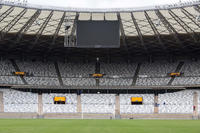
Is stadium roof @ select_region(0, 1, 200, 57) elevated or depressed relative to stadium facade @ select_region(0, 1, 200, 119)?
elevated

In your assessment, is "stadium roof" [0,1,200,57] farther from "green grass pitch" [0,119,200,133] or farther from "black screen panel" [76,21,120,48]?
"green grass pitch" [0,119,200,133]

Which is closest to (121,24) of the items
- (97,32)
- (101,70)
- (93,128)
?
(97,32)

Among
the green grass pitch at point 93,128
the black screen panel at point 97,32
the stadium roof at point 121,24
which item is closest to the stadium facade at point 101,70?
the stadium roof at point 121,24

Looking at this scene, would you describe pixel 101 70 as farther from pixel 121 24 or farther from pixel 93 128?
pixel 93 128

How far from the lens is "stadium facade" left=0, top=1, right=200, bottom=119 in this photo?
44.6m

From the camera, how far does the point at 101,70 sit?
62.0 m

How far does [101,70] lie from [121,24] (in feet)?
67.2

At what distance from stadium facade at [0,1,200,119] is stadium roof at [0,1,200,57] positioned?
0.51ft

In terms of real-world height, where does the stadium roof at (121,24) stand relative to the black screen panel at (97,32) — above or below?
above

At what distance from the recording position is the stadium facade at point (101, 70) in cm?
4456

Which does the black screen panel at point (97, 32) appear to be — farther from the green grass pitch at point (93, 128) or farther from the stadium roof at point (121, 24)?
the green grass pitch at point (93, 128)

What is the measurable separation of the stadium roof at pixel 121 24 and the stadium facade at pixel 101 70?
16 centimetres

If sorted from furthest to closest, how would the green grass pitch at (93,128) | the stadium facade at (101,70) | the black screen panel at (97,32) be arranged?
the stadium facade at (101,70) → the black screen panel at (97,32) → the green grass pitch at (93,128)

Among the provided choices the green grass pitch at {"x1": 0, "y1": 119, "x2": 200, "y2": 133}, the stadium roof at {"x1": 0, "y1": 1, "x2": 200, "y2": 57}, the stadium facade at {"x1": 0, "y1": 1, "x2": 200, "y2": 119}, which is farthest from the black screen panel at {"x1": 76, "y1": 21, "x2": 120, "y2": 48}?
the green grass pitch at {"x1": 0, "y1": 119, "x2": 200, "y2": 133}
